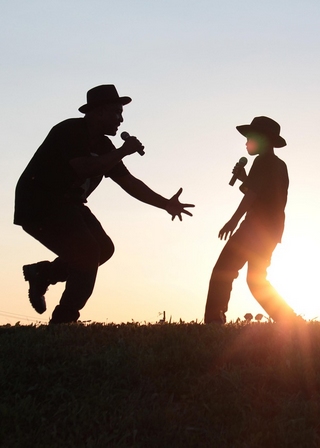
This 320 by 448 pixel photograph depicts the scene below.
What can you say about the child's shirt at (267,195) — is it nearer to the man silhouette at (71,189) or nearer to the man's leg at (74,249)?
the man silhouette at (71,189)

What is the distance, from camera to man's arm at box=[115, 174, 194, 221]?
846cm

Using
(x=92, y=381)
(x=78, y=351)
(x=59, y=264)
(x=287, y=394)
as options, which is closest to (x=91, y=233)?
(x=59, y=264)

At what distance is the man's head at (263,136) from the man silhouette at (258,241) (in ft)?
0.11

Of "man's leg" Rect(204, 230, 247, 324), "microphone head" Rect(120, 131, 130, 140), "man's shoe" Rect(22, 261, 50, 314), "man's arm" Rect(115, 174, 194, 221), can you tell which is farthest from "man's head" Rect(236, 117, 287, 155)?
"man's shoe" Rect(22, 261, 50, 314)

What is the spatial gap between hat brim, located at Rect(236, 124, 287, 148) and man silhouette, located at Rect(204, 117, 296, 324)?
0.15 meters

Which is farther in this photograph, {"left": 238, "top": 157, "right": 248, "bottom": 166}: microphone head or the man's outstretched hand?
{"left": 238, "top": 157, "right": 248, "bottom": 166}: microphone head

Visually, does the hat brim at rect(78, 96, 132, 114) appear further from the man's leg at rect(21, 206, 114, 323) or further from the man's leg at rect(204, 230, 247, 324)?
the man's leg at rect(204, 230, 247, 324)

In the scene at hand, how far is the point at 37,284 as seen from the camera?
29.4 ft

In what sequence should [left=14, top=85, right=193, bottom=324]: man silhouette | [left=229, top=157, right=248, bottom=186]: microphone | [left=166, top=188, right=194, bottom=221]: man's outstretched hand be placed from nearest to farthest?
[left=14, top=85, right=193, bottom=324]: man silhouette, [left=166, top=188, right=194, bottom=221]: man's outstretched hand, [left=229, top=157, right=248, bottom=186]: microphone

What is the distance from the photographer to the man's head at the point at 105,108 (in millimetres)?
8008

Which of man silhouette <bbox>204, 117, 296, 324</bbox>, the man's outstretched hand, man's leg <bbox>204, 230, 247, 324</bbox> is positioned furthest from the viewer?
man's leg <bbox>204, 230, 247, 324</bbox>

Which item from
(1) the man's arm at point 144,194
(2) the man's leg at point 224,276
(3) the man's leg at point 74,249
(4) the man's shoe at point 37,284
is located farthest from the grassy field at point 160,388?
(2) the man's leg at point 224,276

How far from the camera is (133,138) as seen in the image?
770cm

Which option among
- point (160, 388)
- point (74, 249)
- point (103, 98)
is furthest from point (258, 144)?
point (160, 388)
